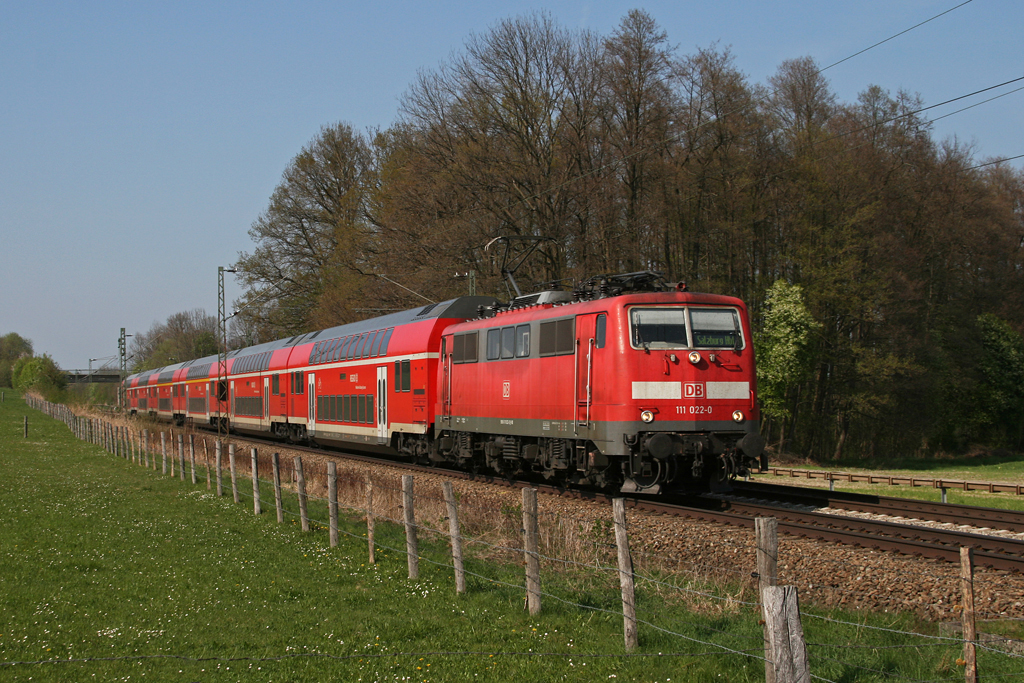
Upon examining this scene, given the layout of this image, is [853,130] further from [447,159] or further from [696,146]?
[447,159]

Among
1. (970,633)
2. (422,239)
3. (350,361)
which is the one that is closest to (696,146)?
(422,239)

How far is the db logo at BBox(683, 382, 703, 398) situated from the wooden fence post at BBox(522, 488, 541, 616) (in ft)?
18.2

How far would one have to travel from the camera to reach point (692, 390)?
43.9 feet

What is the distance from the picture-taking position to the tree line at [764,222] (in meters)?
34.6

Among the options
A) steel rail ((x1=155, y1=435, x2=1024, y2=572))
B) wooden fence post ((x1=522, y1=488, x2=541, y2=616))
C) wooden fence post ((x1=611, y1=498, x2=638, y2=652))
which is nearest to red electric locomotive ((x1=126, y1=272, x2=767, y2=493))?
steel rail ((x1=155, y1=435, x2=1024, y2=572))

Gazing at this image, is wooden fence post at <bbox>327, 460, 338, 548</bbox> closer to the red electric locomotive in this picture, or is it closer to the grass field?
the grass field

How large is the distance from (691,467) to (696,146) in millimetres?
26932

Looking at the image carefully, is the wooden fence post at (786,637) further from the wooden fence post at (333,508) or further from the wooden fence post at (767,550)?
the wooden fence post at (333,508)

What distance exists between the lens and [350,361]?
25.0 m

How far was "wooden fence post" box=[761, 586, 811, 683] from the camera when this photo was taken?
516 cm

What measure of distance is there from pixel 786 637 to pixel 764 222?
35970mm

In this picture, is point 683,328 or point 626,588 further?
point 683,328

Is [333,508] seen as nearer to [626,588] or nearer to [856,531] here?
[626,588]

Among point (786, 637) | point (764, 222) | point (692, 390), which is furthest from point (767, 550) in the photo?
point (764, 222)
